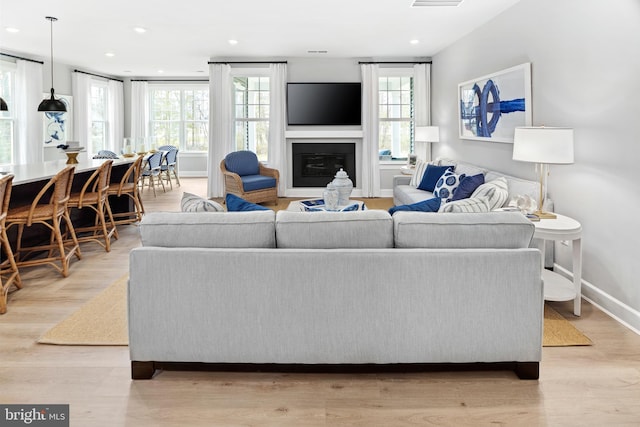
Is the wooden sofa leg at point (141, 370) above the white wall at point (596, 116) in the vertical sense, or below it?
below

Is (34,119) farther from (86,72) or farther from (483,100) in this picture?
(483,100)

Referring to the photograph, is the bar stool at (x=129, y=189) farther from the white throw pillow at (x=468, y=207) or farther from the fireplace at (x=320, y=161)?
Result: the white throw pillow at (x=468, y=207)

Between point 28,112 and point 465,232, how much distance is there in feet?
26.8

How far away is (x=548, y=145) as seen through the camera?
326 cm

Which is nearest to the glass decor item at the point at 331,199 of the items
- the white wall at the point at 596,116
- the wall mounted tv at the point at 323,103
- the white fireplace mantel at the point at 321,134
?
the white wall at the point at 596,116

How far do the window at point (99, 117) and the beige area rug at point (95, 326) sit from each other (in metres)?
7.91

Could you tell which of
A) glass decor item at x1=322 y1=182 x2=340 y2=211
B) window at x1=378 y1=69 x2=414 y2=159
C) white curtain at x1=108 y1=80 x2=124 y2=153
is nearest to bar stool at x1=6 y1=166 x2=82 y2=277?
glass decor item at x1=322 y1=182 x2=340 y2=211

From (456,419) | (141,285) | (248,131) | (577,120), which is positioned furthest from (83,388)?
(248,131)

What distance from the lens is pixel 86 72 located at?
994cm

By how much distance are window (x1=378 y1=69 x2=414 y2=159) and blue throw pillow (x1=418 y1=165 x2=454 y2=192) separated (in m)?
2.76

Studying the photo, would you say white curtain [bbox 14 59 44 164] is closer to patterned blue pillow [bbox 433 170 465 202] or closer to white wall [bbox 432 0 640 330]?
patterned blue pillow [bbox 433 170 465 202]

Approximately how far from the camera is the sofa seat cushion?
7453 mm

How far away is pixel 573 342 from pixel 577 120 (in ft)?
5.75

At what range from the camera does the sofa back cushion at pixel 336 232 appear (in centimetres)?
226
